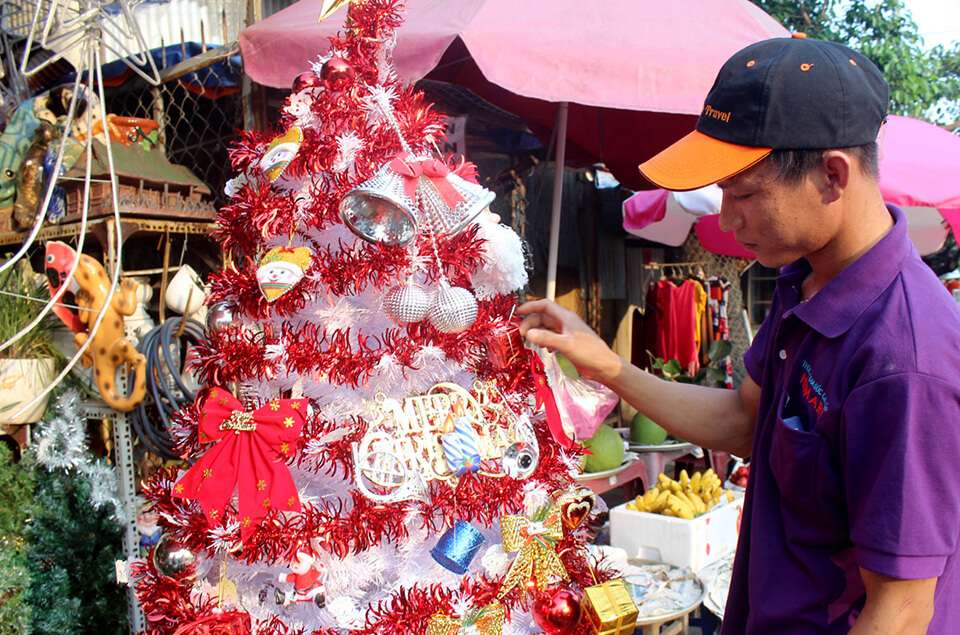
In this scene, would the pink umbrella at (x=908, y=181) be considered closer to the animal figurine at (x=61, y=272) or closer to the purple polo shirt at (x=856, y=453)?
the purple polo shirt at (x=856, y=453)

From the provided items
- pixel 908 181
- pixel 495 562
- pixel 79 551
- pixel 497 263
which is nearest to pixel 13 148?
pixel 79 551

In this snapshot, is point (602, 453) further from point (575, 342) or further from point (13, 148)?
point (13, 148)

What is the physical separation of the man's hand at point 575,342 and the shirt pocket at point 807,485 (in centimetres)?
54

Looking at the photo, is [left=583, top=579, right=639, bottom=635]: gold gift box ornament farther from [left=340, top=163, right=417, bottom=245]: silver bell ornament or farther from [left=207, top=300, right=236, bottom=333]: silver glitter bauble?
[left=207, top=300, right=236, bottom=333]: silver glitter bauble

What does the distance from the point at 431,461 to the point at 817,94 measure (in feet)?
3.72

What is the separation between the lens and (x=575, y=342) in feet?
5.61

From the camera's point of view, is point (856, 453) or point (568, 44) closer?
point (856, 453)

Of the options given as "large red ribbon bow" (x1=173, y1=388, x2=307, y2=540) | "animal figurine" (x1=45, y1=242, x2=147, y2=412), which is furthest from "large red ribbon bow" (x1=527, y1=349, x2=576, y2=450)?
"animal figurine" (x1=45, y1=242, x2=147, y2=412)

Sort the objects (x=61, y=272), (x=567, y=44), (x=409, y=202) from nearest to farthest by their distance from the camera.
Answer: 1. (x=409, y=202)
2. (x=567, y=44)
3. (x=61, y=272)

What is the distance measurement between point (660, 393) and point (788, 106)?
0.76 m

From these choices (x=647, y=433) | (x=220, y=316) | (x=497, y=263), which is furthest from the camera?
(x=647, y=433)

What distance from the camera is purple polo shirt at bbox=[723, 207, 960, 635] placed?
1.00 metres

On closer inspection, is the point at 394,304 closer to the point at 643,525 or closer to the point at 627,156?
the point at 643,525

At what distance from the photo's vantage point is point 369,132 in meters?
1.90
